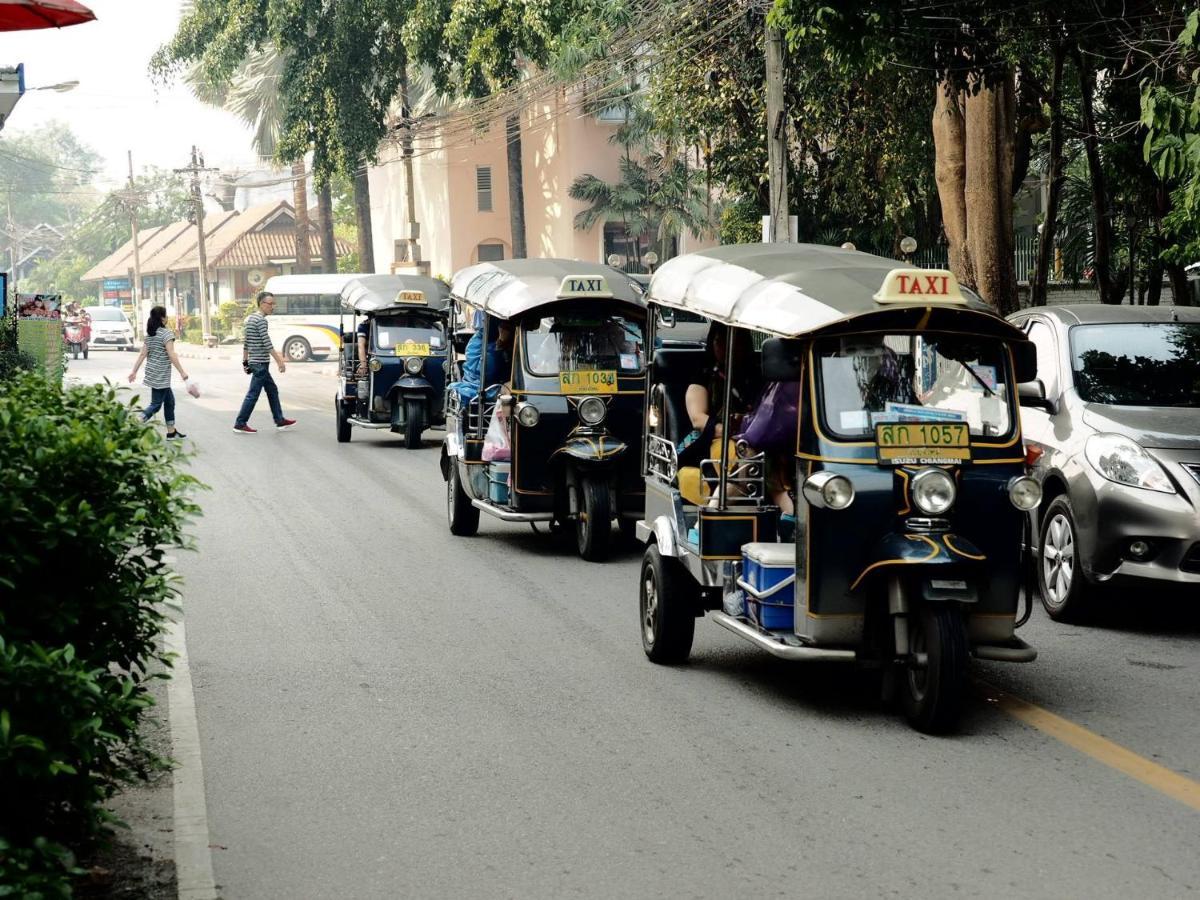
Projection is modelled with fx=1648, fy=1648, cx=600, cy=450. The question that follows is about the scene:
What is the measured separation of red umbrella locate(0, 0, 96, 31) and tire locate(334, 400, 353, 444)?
547 inches

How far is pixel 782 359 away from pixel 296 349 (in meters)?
45.2

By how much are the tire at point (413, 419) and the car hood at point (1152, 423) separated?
42.0ft

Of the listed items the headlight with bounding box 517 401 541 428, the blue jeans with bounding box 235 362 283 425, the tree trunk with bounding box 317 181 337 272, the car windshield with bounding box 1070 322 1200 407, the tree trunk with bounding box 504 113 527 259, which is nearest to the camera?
the car windshield with bounding box 1070 322 1200 407

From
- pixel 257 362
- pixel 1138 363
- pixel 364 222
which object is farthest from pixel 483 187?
pixel 1138 363

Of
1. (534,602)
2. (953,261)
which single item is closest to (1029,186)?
(953,261)

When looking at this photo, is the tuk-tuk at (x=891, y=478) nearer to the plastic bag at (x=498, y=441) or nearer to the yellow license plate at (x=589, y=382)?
the yellow license plate at (x=589, y=382)

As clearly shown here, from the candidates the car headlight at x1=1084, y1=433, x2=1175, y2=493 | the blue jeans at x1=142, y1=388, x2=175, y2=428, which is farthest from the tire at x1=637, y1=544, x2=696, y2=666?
the blue jeans at x1=142, y1=388, x2=175, y2=428

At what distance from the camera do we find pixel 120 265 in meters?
97.1

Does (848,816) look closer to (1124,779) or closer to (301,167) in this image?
(1124,779)

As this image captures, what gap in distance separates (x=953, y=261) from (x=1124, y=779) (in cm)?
1313

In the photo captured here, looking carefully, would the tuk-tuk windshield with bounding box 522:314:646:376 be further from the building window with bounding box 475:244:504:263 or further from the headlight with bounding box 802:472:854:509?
the building window with bounding box 475:244:504:263

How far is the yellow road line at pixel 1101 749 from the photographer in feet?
21.1

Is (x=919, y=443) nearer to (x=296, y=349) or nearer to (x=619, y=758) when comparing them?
(x=619, y=758)

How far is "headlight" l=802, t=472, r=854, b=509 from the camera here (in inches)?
285
